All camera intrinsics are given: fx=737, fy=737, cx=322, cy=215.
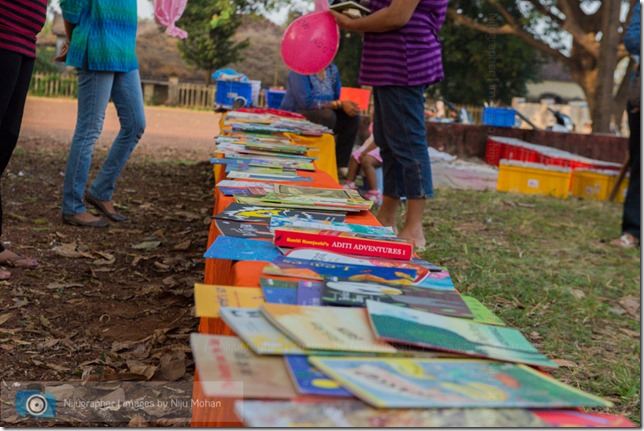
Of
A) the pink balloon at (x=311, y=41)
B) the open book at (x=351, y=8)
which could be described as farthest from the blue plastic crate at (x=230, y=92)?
the open book at (x=351, y=8)

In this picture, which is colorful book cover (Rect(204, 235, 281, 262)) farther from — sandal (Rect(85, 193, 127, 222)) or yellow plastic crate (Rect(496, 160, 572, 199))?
yellow plastic crate (Rect(496, 160, 572, 199))

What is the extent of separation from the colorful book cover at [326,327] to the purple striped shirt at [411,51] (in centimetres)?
238

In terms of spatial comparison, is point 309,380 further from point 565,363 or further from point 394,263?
point 565,363

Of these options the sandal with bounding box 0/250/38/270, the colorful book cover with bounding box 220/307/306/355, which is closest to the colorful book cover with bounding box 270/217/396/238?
the colorful book cover with bounding box 220/307/306/355

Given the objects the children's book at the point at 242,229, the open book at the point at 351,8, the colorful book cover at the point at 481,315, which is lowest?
the colorful book cover at the point at 481,315

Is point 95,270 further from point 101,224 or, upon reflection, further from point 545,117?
point 545,117

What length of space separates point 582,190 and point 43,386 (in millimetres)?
7208

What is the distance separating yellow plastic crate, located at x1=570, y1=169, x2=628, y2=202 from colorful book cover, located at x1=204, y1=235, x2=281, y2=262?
7111 mm

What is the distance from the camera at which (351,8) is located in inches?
141

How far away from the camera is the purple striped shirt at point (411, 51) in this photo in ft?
11.4

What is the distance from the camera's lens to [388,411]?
3.09 ft

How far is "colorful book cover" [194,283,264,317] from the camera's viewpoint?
1208mm

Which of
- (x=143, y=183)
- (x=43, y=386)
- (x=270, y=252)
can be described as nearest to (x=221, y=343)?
(x=270, y=252)

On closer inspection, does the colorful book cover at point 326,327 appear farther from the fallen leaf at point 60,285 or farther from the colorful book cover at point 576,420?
the fallen leaf at point 60,285
